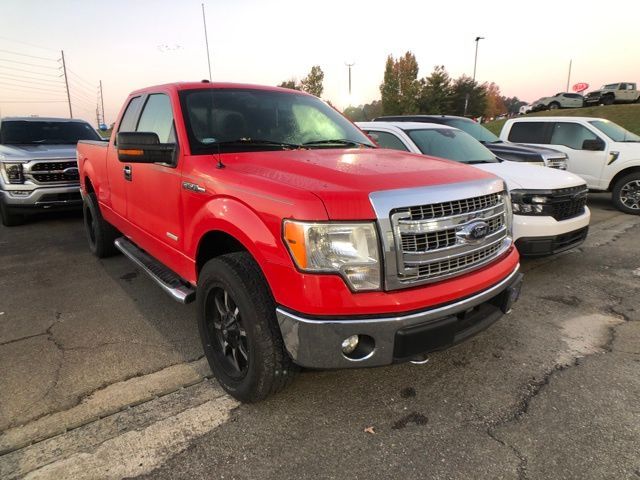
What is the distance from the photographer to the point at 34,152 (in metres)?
7.11

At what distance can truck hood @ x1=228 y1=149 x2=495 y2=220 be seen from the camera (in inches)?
79.8

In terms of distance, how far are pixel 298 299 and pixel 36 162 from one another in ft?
22.2

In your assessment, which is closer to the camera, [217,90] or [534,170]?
[217,90]

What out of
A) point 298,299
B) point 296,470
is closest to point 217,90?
point 298,299

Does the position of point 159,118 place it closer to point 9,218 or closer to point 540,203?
point 540,203

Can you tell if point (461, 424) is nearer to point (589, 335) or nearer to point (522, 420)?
point (522, 420)

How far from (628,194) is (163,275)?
8934 millimetres

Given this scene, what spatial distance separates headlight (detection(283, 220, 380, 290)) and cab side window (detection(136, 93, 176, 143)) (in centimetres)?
163

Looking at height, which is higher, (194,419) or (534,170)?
(534,170)

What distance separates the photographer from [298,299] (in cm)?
202

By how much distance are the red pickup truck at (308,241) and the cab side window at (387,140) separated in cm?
268

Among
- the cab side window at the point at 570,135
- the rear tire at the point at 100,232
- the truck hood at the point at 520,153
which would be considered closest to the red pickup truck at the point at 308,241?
the rear tire at the point at 100,232

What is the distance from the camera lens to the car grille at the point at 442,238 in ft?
6.87

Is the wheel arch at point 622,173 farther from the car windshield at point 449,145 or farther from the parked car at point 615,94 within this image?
the parked car at point 615,94
